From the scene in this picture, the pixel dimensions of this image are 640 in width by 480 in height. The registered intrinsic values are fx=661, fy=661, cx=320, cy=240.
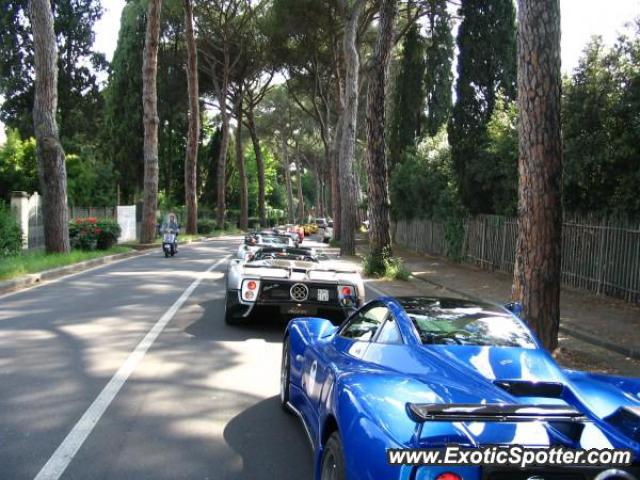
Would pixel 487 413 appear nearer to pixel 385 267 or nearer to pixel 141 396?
pixel 141 396

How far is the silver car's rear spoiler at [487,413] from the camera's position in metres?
2.85

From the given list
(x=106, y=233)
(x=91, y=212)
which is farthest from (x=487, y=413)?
(x=91, y=212)

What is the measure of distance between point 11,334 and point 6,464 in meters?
4.74

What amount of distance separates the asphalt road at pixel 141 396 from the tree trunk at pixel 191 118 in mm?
29044

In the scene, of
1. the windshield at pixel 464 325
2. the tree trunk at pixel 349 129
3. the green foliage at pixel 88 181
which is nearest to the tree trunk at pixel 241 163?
the green foliage at pixel 88 181

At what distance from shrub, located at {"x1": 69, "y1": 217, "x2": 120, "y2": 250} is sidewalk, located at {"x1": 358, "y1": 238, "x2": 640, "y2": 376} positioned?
37.8 ft

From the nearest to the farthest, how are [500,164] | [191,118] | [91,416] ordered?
[91,416] → [500,164] → [191,118]

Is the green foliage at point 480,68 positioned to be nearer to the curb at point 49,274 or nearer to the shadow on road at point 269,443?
the curb at point 49,274

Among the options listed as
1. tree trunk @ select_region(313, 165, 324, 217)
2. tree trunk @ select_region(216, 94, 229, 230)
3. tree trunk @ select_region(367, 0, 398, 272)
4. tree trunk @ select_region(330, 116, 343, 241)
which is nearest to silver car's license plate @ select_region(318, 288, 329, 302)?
tree trunk @ select_region(367, 0, 398, 272)

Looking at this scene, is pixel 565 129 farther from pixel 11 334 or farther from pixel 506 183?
pixel 11 334

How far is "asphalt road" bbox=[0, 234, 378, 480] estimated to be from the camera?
4.38 metres

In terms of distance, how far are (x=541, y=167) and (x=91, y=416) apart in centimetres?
596

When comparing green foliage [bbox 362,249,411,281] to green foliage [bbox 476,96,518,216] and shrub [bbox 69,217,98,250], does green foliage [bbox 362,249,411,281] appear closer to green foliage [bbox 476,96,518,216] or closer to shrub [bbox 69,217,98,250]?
green foliage [bbox 476,96,518,216]

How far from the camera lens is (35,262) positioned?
16719 mm
